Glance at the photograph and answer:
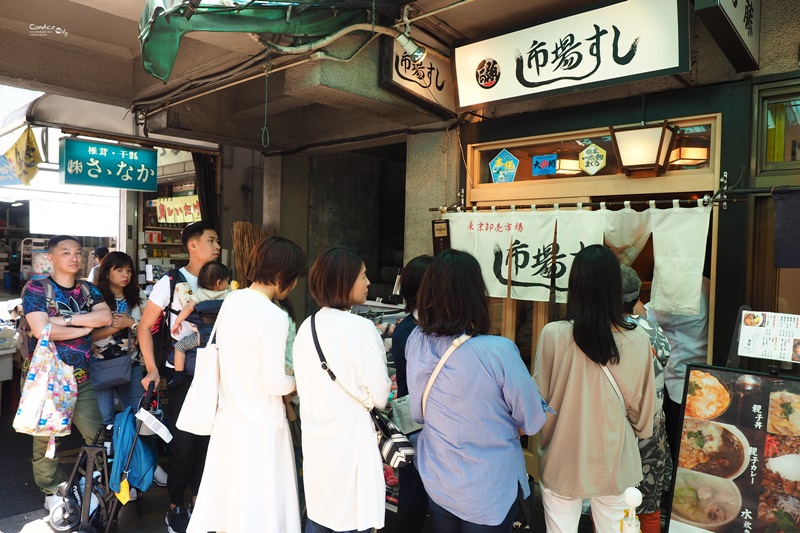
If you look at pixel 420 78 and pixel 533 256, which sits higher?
pixel 420 78

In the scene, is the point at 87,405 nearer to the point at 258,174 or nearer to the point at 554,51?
the point at 554,51

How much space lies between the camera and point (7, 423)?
736 centimetres

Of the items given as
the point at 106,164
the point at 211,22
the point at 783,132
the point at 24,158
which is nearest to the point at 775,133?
the point at 783,132

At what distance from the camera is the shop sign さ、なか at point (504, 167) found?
579 centimetres

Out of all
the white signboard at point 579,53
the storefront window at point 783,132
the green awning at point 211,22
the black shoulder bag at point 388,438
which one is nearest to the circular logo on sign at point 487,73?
the white signboard at point 579,53

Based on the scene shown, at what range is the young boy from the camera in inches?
170

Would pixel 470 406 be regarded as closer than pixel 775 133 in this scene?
Yes

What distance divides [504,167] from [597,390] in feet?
11.3

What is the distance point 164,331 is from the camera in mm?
4766

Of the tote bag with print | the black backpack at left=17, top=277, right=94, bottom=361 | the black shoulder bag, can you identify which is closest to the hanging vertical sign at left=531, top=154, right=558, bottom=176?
the black shoulder bag

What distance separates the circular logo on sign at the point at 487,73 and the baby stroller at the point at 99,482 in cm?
426

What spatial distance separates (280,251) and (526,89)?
10.0 feet

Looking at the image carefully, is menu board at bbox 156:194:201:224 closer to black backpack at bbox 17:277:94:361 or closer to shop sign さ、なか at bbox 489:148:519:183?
black backpack at bbox 17:277:94:361

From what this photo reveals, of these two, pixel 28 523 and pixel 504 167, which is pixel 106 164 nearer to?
pixel 28 523
